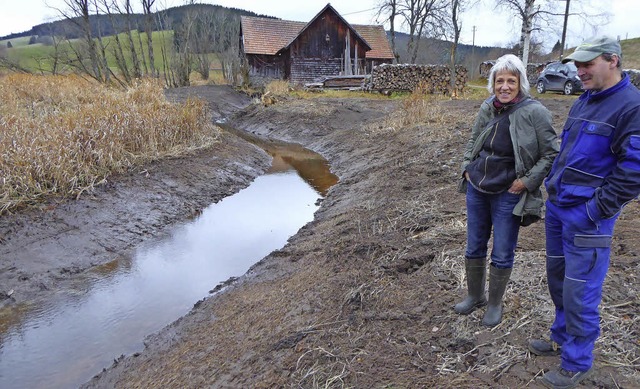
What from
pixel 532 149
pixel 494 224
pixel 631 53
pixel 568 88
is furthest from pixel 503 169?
pixel 631 53

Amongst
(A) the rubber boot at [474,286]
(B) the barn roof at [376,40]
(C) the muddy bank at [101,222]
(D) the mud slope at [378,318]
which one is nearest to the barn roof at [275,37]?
(B) the barn roof at [376,40]

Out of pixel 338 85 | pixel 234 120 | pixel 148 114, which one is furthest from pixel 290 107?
pixel 148 114

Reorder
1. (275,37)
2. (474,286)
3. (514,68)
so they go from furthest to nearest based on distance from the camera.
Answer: (275,37)
(474,286)
(514,68)

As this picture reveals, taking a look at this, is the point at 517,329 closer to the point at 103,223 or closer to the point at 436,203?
the point at 436,203

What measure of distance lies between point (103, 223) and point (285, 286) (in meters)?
3.94

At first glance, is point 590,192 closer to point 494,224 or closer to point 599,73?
point 599,73

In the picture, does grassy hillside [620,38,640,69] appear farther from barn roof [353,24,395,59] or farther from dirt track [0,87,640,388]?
dirt track [0,87,640,388]

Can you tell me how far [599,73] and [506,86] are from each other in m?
0.56

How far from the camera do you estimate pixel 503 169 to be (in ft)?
9.07

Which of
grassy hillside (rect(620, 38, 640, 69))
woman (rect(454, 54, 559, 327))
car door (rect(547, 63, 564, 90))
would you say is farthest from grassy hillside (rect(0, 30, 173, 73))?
grassy hillside (rect(620, 38, 640, 69))

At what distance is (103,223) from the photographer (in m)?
7.05

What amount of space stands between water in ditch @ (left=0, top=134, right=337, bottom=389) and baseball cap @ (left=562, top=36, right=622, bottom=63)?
462cm

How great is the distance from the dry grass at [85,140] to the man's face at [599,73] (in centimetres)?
744

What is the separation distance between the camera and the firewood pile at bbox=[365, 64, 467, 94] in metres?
20.8
